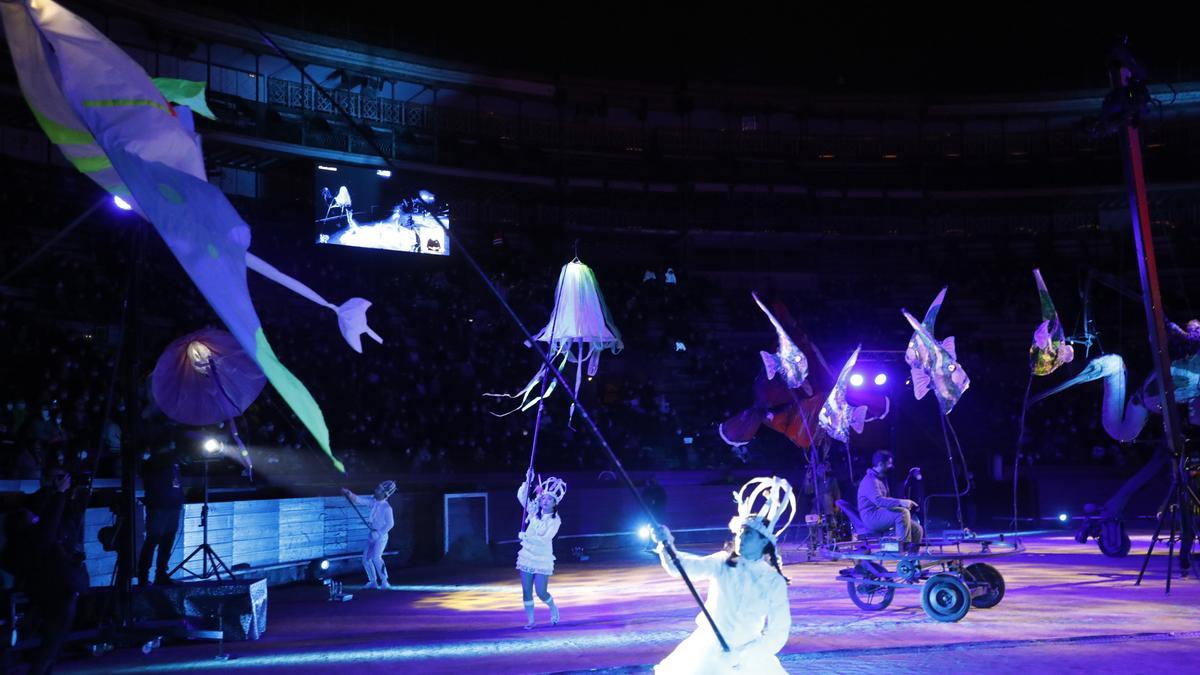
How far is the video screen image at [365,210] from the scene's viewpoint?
30.9 metres

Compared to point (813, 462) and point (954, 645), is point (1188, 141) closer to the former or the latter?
point (813, 462)

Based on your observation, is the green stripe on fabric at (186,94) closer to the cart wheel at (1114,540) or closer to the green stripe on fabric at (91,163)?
the green stripe on fabric at (91,163)

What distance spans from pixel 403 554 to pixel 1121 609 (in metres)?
13.3

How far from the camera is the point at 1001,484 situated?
26328 millimetres

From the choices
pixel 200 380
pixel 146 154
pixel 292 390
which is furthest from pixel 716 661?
pixel 200 380

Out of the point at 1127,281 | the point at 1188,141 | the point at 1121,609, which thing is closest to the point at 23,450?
the point at 1121,609

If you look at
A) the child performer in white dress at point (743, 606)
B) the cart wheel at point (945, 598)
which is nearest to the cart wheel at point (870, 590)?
the cart wheel at point (945, 598)

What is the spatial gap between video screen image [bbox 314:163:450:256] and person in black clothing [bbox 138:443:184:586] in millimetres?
17816

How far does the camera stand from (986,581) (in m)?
12.1

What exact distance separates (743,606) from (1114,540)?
46.6ft

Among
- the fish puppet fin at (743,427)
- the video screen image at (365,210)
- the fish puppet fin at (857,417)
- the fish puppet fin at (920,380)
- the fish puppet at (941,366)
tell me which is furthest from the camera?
the video screen image at (365,210)

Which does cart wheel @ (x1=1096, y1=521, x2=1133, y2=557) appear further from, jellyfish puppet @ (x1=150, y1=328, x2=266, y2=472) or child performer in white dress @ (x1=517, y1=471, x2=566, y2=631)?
jellyfish puppet @ (x1=150, y1=328, x2=266, y2=472)

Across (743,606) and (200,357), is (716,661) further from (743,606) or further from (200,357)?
(200,357)

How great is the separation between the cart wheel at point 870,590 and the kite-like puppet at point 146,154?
9269mm
